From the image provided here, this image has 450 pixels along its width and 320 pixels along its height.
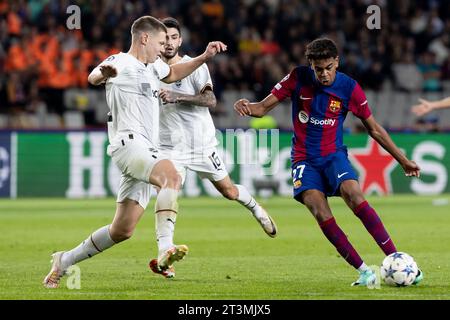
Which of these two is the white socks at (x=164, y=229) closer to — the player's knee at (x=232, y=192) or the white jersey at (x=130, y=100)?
the white jersey at (x=130, y=100)

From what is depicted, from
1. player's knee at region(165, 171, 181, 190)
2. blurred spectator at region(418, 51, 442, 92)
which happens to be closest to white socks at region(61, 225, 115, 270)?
player's knee at region(165, 171, 181, 190)

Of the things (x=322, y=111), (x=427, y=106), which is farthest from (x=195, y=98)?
(x=427, y=106)

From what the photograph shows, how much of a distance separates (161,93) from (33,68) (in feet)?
44.9

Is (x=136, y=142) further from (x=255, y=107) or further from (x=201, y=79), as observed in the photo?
(x=201, y=79)

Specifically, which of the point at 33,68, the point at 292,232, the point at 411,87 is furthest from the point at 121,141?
the point at 411,87

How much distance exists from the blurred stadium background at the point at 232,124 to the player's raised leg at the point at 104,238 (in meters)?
2.19

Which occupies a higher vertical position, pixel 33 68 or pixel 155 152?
pixel 33 68

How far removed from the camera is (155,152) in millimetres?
9484

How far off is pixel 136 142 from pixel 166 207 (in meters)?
0.74

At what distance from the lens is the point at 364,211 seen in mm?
9867

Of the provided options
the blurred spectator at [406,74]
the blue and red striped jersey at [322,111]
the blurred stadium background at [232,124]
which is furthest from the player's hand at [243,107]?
the blurred spectator at [406,74]

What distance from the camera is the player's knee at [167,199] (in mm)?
9281

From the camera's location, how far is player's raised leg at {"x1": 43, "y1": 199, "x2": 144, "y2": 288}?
9.80 meters
